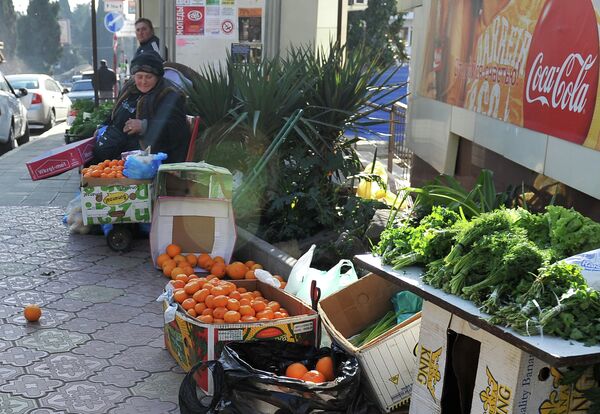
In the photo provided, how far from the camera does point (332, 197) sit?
23.0 feet

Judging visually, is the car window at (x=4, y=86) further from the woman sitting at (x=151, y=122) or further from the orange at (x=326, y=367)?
the orange at (x=326, y=367)

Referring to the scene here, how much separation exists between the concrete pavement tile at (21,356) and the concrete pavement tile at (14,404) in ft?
1.40

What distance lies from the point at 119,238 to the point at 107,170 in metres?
0.64

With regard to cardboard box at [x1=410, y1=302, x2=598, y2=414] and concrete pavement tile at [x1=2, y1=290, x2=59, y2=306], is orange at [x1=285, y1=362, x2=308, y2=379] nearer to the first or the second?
cardboard box at [x1=410, y1=302, x2=598, y2=414]

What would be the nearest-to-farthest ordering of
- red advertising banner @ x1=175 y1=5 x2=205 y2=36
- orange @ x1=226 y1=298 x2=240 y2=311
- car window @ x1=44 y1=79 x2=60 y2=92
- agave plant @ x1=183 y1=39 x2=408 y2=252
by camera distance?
1. orange @ x1=226 y1=298 x2=240 y2=311
2. agave plant @ x1=183 y1=39 x2=408 y2=252
3. red advertising banner @ x1=175 y1=5 x2=205 y2=36
4. car window @ x1=44 y1=79 x2=60 y2=92

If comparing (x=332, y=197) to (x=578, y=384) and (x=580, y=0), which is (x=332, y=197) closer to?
(x=580, y=0)

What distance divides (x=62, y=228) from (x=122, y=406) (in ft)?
13.1

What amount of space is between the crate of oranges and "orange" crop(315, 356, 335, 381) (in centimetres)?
326

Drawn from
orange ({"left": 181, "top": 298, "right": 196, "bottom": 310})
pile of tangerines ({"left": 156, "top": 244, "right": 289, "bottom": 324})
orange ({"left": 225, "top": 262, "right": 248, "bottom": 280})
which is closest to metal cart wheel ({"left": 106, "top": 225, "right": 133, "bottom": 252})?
orange ({"left": 225, "top": 262, "right": 248, "bottom": 280})

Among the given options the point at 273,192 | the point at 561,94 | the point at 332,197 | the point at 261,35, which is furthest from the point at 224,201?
the point at 261,35

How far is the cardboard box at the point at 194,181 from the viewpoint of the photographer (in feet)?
20.6

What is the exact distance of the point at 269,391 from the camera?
3.49 m

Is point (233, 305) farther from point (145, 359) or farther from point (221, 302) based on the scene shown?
point (145, 359)

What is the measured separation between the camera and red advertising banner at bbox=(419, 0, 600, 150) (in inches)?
173
